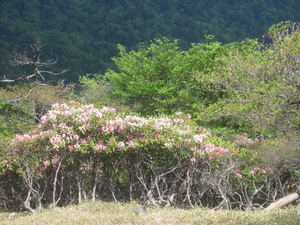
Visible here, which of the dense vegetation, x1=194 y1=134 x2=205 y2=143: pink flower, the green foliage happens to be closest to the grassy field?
the dense vegetation

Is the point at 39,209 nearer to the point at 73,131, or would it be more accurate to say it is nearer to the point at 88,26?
the point at 73,131

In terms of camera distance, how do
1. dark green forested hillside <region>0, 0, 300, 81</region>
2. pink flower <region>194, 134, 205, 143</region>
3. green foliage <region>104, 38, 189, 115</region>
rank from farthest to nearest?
1. dark green forested hillside <region>0, 0, 300, 81</region>
2. green foliage <region>104, 38, 189, 115</region>
3. pink flower <region>194, 134, 205, 143</region>

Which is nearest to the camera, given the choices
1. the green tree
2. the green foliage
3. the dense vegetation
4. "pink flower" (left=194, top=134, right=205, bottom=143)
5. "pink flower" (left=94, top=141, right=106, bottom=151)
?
the green tree

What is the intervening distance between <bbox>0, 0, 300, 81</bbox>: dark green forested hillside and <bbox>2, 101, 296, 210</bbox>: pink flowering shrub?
2104 inches

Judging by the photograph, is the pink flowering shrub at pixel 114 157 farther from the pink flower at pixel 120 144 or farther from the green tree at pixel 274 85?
the green tree at pixel 274 85

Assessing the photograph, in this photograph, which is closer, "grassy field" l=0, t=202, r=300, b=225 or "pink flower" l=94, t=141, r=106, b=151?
"grassy field" l=0, t=202, r=300, b=225

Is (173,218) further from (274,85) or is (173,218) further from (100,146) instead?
(274,85)

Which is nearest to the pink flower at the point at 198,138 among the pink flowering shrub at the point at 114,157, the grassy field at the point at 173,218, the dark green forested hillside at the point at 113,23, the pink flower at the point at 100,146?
the pink flowering shrub at the point at 114,157

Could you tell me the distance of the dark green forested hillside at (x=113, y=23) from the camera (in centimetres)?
7138

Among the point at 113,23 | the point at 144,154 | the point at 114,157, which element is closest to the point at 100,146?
the point at 114,157

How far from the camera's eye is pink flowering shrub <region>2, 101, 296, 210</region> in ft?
39.5

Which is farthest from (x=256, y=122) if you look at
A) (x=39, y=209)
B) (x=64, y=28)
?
(x=64, y=28)

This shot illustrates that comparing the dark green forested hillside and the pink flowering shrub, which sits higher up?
the dark green forested hillside

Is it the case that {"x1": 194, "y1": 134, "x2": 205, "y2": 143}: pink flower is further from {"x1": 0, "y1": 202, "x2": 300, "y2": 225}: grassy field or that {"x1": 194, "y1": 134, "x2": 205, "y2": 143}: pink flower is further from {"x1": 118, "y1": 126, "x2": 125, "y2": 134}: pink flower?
{"x1": 0, "y1": 202, "x2": 300, "y2": 225}: grassy field
